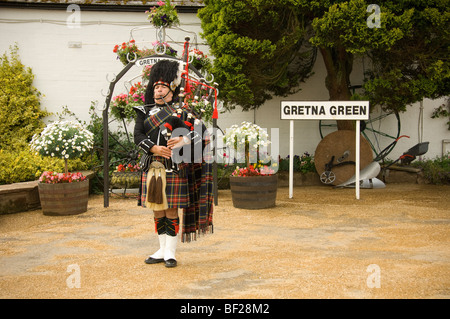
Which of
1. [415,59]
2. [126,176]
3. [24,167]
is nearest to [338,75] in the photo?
[415,59]

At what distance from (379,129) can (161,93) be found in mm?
8544

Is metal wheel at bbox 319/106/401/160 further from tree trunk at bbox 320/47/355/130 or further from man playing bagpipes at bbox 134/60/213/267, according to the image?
man playing bagpipes at bbox 134/60/213/267

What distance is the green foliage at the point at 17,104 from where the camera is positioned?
975cm

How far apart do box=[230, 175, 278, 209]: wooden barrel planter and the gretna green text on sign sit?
63.6 inches

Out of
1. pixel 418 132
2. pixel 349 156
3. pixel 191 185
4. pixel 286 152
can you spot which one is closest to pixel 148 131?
pixel 191 185

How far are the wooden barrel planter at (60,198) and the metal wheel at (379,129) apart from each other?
663cm

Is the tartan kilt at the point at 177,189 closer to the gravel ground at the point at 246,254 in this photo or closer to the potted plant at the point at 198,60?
the gravel ground at the point at 246,254

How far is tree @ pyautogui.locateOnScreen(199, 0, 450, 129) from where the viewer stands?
7875mm

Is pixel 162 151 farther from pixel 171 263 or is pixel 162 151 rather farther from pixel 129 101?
pixel 129 101

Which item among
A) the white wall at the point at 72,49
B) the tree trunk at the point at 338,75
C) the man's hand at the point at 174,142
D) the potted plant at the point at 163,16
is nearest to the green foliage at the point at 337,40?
the tree trunk at the point at 338,75

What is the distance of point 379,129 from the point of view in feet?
37.5

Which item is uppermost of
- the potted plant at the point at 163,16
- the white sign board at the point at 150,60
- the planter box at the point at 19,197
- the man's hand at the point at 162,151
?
the potted plant at the point at 163,16

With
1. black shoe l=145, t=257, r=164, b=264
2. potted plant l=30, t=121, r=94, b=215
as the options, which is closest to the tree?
potted plant l=30, t=121, r=94, b=215

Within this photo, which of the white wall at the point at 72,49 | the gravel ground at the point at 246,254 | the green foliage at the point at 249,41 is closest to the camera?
the gravel ground at the point at 246,254
